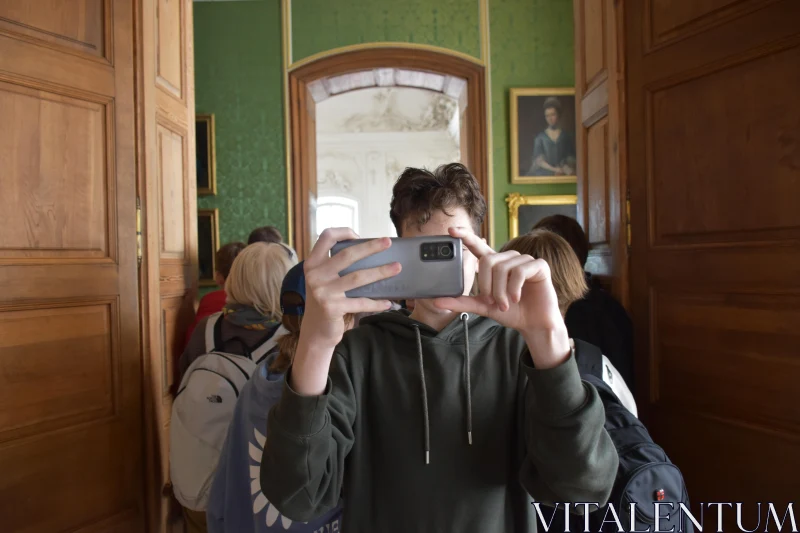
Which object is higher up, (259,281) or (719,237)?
(719,237)

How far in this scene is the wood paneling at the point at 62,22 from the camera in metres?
2.13

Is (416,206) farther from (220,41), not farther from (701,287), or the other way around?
(220,41)

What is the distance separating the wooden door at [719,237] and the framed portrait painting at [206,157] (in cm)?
416

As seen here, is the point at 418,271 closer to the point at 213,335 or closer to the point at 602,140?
the point at 213,335

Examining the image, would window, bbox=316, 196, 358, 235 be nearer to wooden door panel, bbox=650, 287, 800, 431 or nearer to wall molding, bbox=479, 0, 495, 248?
wall molding, bbox=479, 0, 495, 248

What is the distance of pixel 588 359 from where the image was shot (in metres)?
1.62

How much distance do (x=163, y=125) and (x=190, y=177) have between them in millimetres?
411

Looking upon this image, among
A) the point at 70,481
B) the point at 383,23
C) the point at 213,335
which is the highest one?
the point at 383,23

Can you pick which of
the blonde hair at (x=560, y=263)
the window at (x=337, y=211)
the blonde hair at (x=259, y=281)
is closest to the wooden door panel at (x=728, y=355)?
the blonde hair at (x=560, y=263)

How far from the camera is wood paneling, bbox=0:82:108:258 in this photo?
213 cm

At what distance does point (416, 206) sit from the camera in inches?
50.6

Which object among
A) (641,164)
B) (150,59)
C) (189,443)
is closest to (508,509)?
(189,443)

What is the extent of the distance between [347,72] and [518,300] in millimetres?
5096

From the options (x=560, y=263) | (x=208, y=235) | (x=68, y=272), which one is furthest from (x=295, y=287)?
(x=208, y=235)
